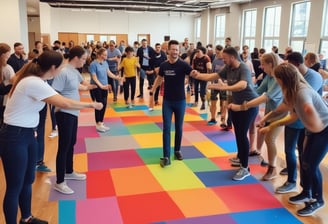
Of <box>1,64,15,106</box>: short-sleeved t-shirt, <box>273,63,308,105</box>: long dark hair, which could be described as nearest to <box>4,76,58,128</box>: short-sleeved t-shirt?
<box>1,64,15,106</box>: short-sleeved t-shirt

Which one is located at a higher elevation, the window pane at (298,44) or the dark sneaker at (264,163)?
the window pane at (298,44)

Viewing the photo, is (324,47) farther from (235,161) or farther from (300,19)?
(235,161)

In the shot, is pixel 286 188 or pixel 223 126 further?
pixel 223 126

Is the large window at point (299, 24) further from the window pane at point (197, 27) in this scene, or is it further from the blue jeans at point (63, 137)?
the blue jeans at point (63, 137)

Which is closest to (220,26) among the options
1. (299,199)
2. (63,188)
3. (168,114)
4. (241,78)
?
A: (168,114)

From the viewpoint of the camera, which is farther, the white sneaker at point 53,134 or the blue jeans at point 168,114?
the white sneaker at point 53,134

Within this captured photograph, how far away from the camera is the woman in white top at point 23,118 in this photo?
254 centimetres

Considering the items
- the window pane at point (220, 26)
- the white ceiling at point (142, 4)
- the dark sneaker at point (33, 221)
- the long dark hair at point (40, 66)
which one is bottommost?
the dark sneaker at point (33, 221)

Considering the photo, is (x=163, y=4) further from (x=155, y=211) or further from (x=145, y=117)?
(x=155, y=211)

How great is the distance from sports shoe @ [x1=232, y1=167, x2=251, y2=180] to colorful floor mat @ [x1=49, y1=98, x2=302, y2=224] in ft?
0.25

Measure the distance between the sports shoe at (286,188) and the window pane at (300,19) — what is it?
11.2 metres

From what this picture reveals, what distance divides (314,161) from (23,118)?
2765 mm

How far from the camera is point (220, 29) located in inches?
806

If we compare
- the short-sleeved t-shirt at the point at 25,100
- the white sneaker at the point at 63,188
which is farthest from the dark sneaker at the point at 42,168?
the short-sleeved t-shirt at the point at 25,100
